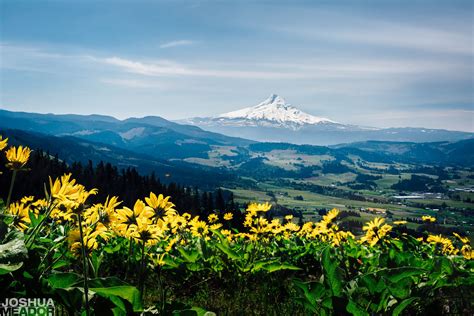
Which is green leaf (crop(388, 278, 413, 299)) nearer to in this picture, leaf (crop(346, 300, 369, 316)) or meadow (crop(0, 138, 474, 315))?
meadow (crop(0, 138, 474, 315))

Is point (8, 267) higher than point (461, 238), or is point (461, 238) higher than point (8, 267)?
point (8, 267)

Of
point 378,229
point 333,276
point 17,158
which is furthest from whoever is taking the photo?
point 378,229

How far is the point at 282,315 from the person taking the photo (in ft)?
16.6

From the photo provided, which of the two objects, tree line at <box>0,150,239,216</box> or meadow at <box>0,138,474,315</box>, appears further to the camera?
tree line at <box>0,150,239,216</box>

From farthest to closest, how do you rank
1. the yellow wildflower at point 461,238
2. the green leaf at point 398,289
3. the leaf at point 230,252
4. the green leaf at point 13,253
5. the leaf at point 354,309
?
the yellow wildflower at point 461,238
the leaf at point 230,252
the green leaf at point 398,289
the leaf at point 354,309
the green leaf at point 13,253

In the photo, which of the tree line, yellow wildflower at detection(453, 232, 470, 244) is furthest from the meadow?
the tree line

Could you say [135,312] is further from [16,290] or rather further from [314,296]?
[314,296]

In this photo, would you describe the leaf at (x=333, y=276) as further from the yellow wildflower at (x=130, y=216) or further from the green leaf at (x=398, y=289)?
the yellow wildflower at (x=130, y=216)

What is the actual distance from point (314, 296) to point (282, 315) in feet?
5.33

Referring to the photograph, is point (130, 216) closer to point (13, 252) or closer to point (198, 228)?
point (13, 252)

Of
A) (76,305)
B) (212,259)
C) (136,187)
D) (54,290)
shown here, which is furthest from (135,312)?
(136,187)

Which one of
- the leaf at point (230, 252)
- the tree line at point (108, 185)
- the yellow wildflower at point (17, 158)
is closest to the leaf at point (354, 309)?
the leaf at point (230, 252)

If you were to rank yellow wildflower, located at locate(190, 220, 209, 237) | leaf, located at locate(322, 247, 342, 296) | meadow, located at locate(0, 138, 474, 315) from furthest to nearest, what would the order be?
yellow wildflower, located at locate(190, 220, 209, 237) < leaf, located at locate(322, 247, 342, 296) < meadow, located at locate(0, 138, 474, 315)

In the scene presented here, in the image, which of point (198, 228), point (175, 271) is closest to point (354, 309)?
point (175, 271)
